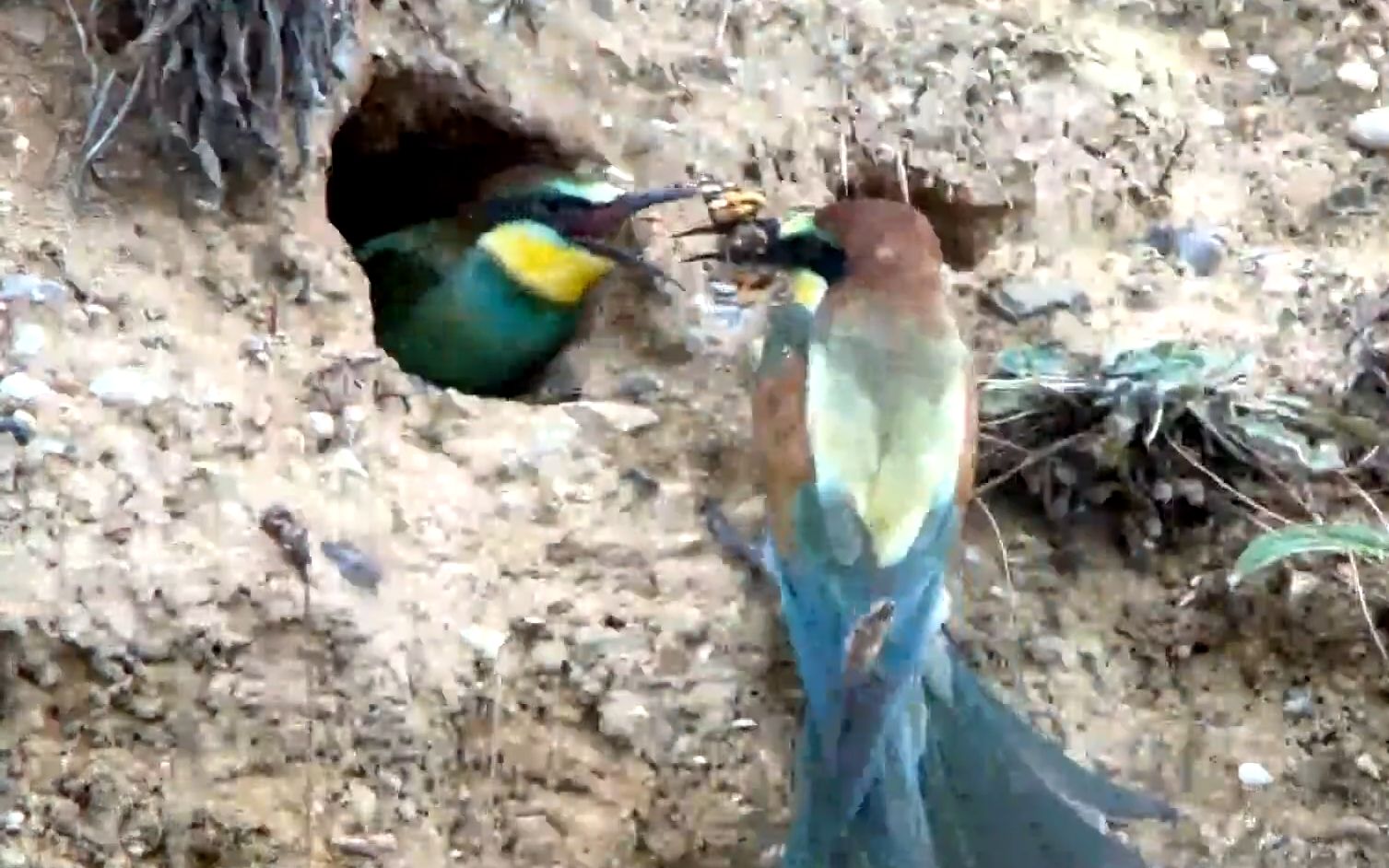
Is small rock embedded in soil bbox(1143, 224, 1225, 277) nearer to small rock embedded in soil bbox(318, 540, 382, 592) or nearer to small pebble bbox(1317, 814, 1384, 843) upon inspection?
small pebble bbox(1317, 814, 1384, 843)

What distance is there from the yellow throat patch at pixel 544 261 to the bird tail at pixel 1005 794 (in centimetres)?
99

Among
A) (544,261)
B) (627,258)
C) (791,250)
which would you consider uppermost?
(791,250)

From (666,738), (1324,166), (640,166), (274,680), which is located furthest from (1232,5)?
(274,680)

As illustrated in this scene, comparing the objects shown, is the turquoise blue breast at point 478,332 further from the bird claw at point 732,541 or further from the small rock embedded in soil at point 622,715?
the small rock embedded in soil at point 622,715

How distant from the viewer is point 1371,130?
2.62 metres

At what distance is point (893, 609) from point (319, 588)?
1.84ft

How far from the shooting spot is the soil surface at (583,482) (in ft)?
5.73

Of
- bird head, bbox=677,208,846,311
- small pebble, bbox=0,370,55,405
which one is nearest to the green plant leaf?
bird head, bbox=677,208,846,311

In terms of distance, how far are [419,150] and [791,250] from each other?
2.51ft

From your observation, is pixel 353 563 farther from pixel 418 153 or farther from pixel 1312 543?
pixel 418 153

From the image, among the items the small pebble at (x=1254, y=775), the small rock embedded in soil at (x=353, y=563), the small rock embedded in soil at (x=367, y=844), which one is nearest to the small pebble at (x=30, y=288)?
the small rock embedded in soil at (x=353, y=563)

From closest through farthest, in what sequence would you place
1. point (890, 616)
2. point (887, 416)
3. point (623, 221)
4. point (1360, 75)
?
point (890, 616), point (887, 416), point (623, 221), point (1360, 75)

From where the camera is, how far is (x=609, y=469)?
2.10 meters

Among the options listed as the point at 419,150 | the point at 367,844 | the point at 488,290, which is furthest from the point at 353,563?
the point at 419,150
